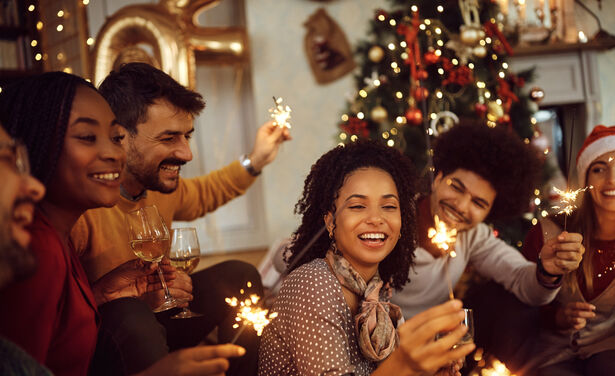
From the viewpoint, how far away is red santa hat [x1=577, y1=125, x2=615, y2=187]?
1714mm

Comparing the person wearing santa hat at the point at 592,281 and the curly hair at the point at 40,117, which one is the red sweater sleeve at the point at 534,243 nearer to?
the person wearing santa hat at the point at 592,281

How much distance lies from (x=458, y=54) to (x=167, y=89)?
6.78ft

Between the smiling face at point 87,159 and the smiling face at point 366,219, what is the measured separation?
599 mm

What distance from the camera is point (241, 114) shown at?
4.61 metres

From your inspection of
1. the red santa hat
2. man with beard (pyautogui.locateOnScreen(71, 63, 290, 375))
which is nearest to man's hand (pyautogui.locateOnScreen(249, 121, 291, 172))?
man with beard (pyautogui.locateOnScreen(71, 63, 290, 375))

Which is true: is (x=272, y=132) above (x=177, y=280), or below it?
above

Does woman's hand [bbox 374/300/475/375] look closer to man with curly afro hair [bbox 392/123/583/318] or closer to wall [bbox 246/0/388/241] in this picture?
man with curly afro hair [bbox 392/123/583/318]

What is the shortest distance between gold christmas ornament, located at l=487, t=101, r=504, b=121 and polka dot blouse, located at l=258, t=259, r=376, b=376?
213cm

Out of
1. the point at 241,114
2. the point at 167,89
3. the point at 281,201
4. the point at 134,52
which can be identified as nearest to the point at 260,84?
the point at 241,114

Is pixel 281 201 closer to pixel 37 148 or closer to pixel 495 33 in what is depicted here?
pixel 495 33

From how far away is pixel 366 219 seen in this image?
4.77 feet

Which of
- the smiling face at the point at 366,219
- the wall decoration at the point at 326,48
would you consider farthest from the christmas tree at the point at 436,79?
the smiling face at the point at 366,219

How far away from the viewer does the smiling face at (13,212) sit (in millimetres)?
832

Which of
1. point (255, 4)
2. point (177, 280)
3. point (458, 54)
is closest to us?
point (177, 280)
